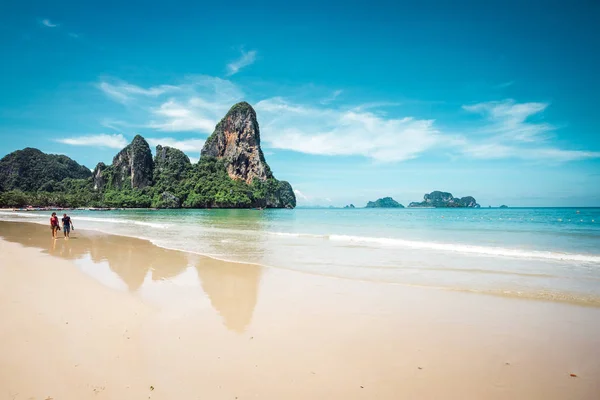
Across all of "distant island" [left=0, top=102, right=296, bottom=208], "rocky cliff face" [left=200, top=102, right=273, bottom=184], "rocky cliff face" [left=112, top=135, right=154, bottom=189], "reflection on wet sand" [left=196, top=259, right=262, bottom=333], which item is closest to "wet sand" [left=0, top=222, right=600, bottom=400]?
"reflection on wet sand" [left=196, top=259, right=262, bottom=333]

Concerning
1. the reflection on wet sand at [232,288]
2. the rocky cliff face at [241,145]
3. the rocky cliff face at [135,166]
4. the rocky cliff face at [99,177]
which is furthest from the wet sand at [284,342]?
the rocky cliff face at [99,177]

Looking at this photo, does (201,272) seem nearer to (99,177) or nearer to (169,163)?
(169,163)

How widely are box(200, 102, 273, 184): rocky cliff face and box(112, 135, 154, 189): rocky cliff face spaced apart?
972 inches

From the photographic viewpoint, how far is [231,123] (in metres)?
134

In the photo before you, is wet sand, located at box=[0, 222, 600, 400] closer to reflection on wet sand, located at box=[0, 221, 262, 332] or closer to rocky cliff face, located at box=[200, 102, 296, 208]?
reflection on wet sand, located at box=[0, 221, 262, 332]

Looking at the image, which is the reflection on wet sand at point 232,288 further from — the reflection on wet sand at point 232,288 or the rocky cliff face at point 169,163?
the rocky cliff face at point 169,163

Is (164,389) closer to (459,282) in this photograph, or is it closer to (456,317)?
(456,317)

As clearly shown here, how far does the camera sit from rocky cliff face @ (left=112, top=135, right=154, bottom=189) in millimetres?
120188

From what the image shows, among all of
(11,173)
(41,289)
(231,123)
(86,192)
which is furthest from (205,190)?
(41,289)

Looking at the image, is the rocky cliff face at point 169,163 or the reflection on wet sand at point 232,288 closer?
the reflection on wet sand at point 232,288

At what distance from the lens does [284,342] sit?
4.30 metres

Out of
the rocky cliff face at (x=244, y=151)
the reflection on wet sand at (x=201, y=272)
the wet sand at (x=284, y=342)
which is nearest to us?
the wet sand at (x=284, y=342)

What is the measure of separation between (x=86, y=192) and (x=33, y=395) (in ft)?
481

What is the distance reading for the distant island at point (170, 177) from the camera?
110500 millimetres
